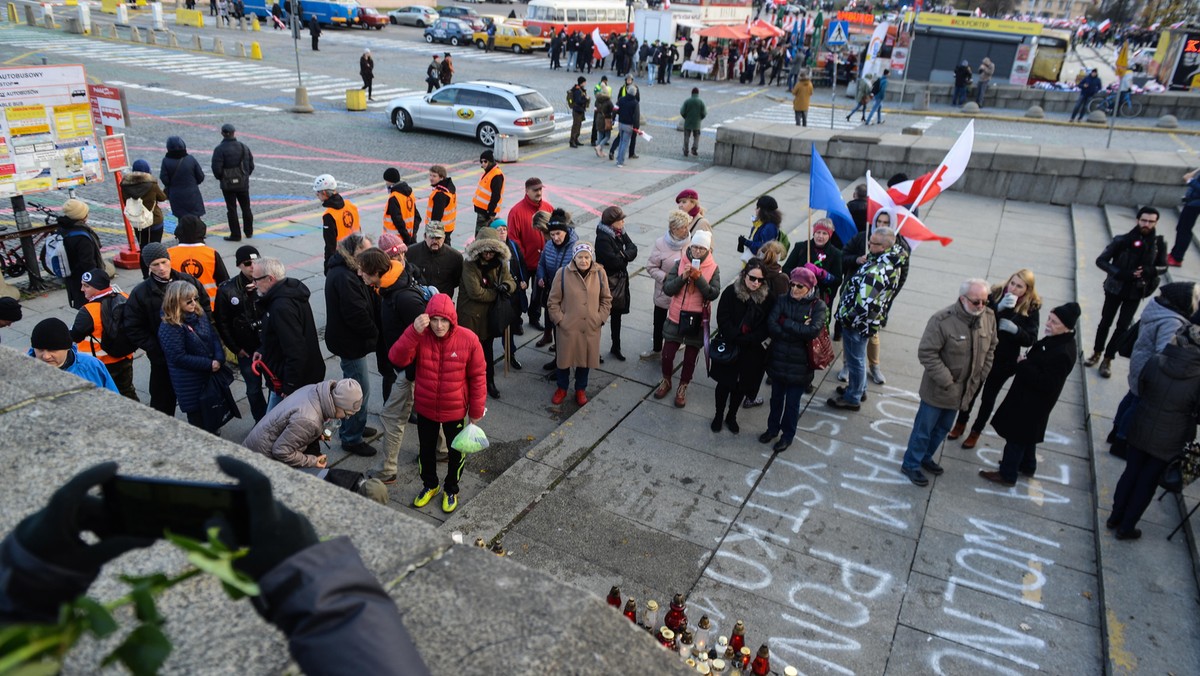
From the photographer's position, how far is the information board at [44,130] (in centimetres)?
922

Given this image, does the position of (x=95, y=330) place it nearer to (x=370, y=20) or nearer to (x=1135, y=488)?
(x=1135, y=488)

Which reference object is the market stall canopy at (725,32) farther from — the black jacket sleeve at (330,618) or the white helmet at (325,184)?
the black jacket sleeve at (330,618)

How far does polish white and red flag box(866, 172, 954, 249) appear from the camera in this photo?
784 cm

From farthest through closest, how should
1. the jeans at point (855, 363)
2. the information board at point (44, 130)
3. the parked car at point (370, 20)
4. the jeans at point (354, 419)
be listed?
the parked car at point (370, 20) → the information board at point (44, 130) → the jeans at point (855, 363) → the jeans at point (354, 419)

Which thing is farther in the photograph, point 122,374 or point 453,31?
point 453,31

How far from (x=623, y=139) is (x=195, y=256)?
12.2 metres

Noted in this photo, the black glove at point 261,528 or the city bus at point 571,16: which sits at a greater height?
the city bus at point 571,16

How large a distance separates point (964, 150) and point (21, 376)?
8.52 meters

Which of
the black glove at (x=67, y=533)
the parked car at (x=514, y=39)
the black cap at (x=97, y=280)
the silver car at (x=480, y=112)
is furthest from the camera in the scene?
the parked car at (x=514, y=39)

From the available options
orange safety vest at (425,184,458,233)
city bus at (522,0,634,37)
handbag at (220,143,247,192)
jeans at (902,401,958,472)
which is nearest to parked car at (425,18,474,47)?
city bus at (522,0,634,37)

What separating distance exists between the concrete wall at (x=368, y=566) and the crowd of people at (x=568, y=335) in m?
1.99

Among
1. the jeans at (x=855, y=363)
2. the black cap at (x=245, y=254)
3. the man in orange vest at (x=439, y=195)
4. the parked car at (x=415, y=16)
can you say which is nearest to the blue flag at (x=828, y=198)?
the jeans at (x=855, y=363)

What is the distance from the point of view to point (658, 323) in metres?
8.52

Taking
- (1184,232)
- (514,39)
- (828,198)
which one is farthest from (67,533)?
(514,39)
